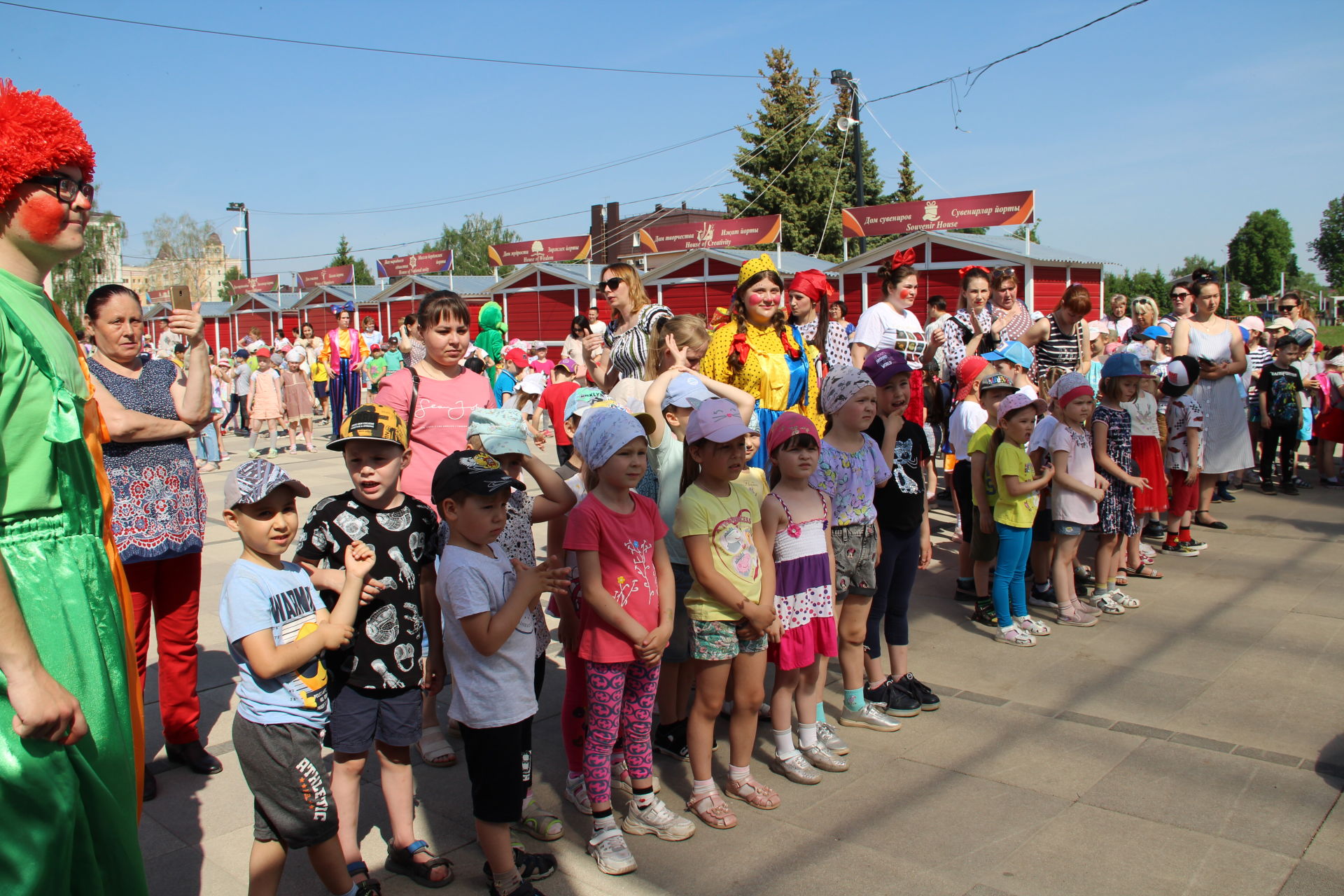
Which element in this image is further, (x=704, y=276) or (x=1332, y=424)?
(x=704, y=276)

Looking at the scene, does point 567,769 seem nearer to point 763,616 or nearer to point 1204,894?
point 763,616

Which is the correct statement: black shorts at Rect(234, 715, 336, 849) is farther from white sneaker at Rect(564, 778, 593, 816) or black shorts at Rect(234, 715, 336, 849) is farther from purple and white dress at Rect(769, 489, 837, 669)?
purple and white dress at Rect(769, 489, 837, 669)

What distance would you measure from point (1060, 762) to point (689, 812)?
167cm

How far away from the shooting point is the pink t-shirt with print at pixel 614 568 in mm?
3328

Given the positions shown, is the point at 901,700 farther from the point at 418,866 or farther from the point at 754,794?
the point at 418,866

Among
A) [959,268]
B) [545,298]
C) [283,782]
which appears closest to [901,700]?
[283,782]

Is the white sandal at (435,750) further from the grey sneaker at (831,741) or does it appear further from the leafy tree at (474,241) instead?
the leafy tree at (474,241)

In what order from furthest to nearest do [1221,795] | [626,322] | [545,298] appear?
[545,298]
[626,322]
[1221,795]

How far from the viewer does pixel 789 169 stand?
4659 centimetres

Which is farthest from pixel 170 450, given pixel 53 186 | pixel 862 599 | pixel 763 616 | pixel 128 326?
pixel 862 599

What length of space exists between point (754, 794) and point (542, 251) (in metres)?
39.5

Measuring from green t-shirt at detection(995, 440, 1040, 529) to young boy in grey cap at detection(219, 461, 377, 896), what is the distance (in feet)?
13.4

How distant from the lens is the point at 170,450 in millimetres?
3926

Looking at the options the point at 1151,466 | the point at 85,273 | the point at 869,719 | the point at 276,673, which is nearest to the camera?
the point at 276,673
